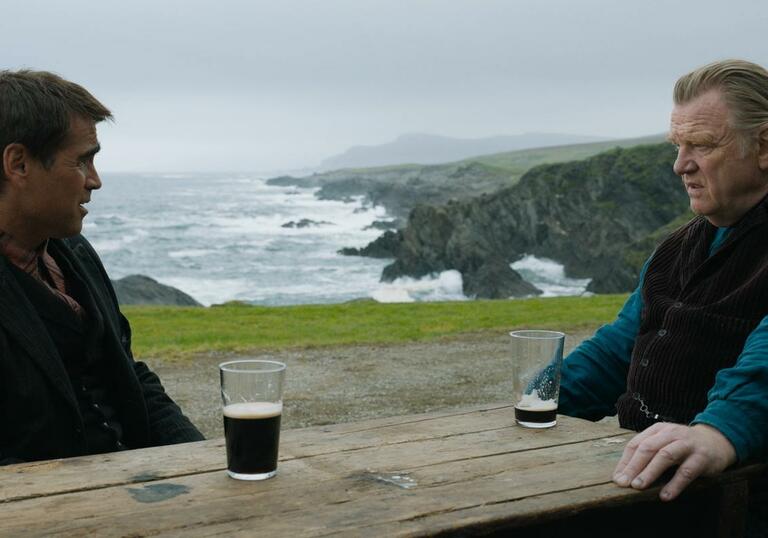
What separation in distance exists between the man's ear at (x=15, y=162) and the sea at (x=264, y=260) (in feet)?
137

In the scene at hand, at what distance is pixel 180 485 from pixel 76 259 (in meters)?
1.65

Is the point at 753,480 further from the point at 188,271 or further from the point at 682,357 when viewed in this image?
the point at 188,271

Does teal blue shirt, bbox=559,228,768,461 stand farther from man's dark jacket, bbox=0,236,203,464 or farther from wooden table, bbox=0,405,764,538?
man's dark jacket, bbox=0,236,203,464

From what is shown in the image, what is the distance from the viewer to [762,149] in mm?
3375

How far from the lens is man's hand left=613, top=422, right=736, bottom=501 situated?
255cm

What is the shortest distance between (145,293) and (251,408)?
35.8 metres

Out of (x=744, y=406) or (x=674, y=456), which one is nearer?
(x=674, y=456)

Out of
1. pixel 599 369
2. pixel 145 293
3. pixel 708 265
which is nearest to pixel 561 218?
pixel 145 293

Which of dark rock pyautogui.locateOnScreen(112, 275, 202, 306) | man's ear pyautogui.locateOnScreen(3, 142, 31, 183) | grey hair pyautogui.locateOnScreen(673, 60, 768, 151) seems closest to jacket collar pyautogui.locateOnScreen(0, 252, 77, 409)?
man's ear pyautogui.locateOnScreen(3, 142, 31, 183)

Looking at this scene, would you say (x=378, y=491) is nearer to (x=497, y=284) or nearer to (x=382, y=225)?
(x=497, y=284)

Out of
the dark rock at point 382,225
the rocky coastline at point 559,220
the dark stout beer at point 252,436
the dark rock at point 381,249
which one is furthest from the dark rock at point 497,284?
the dark rock at point 382,225

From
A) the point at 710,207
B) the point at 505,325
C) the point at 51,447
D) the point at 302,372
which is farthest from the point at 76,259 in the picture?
the point at 505,325

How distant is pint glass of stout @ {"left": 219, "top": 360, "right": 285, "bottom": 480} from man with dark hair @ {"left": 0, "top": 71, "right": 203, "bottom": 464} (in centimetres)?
111

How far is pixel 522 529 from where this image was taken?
2.62 m
